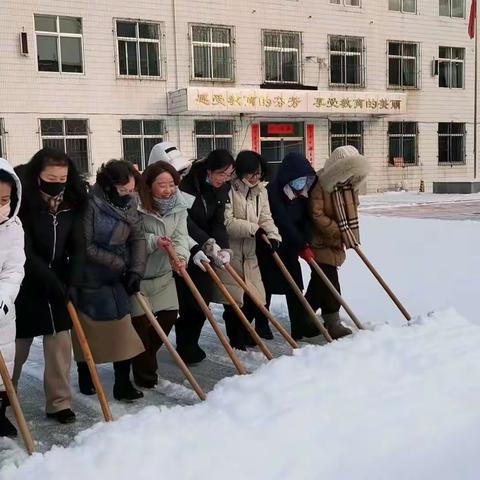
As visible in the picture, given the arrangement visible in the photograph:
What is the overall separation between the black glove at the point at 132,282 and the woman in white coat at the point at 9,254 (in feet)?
2.38

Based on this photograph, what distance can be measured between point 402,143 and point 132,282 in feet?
66.7

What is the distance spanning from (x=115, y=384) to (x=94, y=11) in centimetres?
1538

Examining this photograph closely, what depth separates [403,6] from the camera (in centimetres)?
2230

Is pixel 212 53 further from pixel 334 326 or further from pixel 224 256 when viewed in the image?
pixel 224 256

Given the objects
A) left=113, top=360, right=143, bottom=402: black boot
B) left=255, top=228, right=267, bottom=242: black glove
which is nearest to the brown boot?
left=255, top=228, right=267, bottom=242: black glove

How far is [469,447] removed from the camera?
2971mm

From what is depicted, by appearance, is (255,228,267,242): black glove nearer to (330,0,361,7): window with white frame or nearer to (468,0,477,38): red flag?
(330,0,361,7): window with white frame

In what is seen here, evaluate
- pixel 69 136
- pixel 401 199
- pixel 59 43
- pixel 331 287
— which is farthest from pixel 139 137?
pixel 331 287

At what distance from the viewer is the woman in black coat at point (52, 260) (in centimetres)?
329

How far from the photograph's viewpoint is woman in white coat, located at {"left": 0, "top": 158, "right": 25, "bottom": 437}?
115 inches

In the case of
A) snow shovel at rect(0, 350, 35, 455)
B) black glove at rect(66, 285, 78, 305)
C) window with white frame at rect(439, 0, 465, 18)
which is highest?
window with white frame at rect(439, 0, 465, 18)

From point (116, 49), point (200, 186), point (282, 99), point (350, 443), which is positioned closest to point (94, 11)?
point (116, 49)

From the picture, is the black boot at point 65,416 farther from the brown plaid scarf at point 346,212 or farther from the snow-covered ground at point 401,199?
the snow-covered ground at point 401,199

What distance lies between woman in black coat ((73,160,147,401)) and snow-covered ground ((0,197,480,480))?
2.21ft
